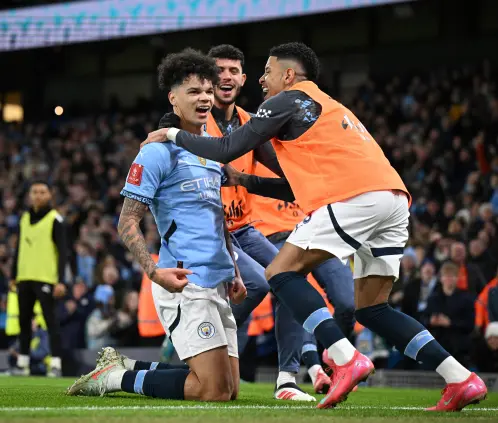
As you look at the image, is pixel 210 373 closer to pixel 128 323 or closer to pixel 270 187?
pixel 270 187

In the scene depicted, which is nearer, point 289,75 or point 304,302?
point 304,302

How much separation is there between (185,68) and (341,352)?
6.17ft

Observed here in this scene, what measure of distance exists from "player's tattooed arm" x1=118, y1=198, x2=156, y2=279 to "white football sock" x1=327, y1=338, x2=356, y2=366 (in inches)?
40.0

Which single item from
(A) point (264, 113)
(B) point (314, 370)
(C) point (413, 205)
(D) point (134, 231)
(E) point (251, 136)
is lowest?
(B) point (314, 370)

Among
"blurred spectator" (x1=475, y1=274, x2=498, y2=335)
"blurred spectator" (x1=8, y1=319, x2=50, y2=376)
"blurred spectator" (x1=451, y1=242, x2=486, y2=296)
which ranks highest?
"blurred spectator" (x1=451, y1=242, x2=486, y2=296)

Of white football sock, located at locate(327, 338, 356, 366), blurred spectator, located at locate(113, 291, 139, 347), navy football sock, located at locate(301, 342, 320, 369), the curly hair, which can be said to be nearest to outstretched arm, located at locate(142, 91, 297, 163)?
white football sock, located at locate(327, 338, 356, 366)

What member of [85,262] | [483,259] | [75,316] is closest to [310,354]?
[483,259]

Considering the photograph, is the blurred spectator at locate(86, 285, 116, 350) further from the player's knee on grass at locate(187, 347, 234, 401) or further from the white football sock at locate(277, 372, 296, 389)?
the player's knee on grass at locate(187, 347, 234, 401)

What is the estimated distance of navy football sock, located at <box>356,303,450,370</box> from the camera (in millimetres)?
4715

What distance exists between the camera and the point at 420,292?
10.6 m

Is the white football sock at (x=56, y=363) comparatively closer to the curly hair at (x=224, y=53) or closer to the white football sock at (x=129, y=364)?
the curly hair at (x=224, y=53)

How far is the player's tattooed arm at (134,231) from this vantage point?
4902 mm

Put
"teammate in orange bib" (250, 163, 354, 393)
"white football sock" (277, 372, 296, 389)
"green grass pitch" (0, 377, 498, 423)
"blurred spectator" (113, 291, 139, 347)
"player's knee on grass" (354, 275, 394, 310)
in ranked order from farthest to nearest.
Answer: "blurred spectator" (113, 291, 139, 347), "teammate in orange bib" (250, 163, 354, 393), "white football sock" (277, 372, 296, 389), "player's knee on grass" (354, 275, 394, 310), "green grass pitch" (0, 377, 498, 423)

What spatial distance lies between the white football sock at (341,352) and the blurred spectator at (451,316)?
5381mm
